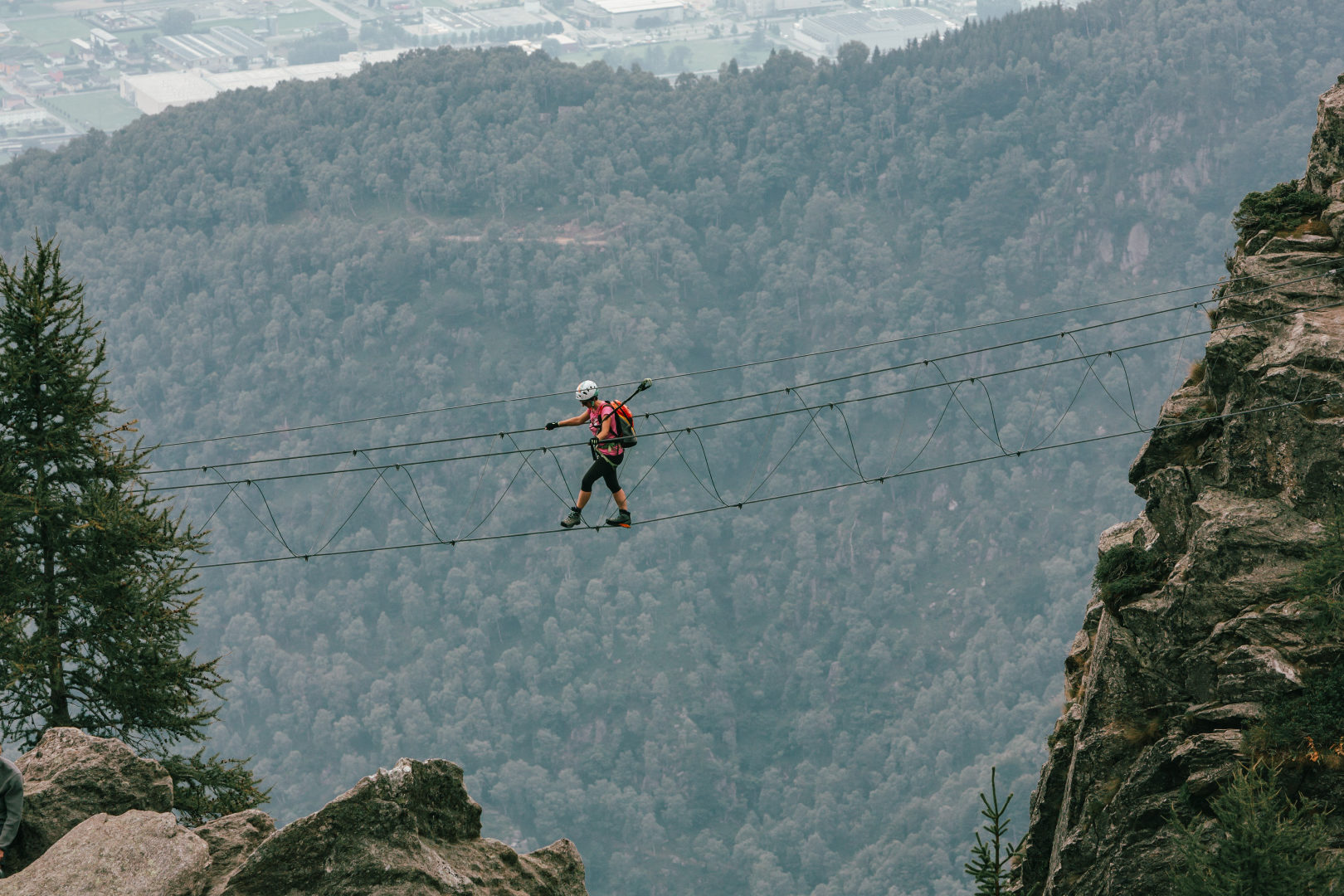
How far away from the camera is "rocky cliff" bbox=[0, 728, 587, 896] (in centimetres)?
1645

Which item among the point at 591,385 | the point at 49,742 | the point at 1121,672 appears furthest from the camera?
the point at 591,385

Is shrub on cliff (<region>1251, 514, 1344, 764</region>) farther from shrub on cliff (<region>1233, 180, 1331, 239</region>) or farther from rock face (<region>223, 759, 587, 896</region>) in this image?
rock face (<region>223, 759, 587, 896</region>)

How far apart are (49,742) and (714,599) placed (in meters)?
173

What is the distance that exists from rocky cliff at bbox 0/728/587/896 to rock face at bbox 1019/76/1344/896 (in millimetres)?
7687

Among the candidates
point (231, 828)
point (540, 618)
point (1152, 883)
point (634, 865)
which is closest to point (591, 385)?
point (231, 828)

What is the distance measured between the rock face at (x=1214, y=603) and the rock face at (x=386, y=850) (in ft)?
27.4

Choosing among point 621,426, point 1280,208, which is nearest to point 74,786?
point 621,426

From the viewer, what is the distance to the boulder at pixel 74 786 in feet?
59.7

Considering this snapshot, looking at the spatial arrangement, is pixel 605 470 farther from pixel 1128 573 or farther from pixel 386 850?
pixel 386 850

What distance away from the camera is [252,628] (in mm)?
187625

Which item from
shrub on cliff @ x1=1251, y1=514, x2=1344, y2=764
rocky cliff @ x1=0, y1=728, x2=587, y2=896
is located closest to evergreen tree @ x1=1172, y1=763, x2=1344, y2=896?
shrub on cliff @ x1=1251, y1=514, x2=1344, y2=764

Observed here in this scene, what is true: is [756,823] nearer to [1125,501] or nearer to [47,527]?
[1125,501]

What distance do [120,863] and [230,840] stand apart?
1.37 meters

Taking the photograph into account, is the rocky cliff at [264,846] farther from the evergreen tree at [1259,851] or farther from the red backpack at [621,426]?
the evergreen tree at [1259,851]
